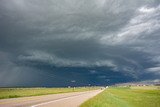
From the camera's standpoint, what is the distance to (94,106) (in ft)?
91.2

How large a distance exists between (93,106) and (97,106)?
48 cm

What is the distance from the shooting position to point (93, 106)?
2769cm

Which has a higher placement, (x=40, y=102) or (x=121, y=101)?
(x=121, y=101)

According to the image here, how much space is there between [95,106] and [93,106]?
0.26m

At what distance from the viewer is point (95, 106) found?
27828mm

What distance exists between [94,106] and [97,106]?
1.09 ft

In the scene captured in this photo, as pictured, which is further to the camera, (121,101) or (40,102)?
(121,101)

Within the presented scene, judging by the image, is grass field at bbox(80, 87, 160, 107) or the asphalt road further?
grass field at bbox(80, 87, 160, 107)

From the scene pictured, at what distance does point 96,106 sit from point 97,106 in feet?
0.39

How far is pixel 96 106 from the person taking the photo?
27.8m

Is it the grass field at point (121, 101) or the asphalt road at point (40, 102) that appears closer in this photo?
the asphalt road at point (40, 102)

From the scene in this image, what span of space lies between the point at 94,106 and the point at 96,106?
216 mm
